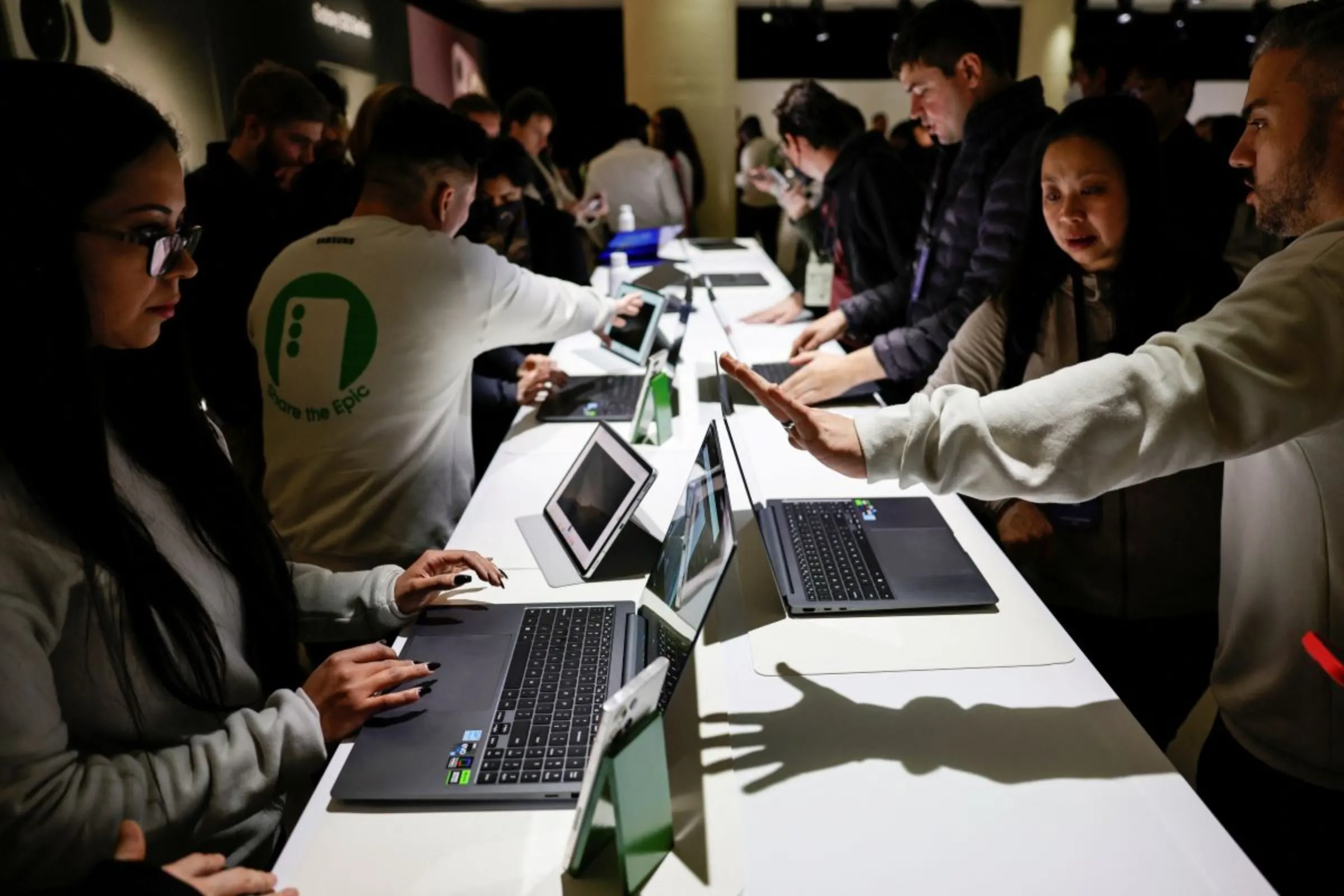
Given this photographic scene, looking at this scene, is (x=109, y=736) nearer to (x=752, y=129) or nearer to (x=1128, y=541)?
(x=1128, y=541)

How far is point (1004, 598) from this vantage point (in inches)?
52.8

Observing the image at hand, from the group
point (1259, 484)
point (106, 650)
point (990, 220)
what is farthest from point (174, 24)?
point (1259, 484)

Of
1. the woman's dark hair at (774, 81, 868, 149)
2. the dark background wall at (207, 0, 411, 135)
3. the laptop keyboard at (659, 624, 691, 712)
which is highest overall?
the dark background wall at (207, 0, 411, 135)

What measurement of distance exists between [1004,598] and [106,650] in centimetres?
118

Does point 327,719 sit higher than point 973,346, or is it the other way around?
point 973,346

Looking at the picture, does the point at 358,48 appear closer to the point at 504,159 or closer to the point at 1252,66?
the point at 504,159

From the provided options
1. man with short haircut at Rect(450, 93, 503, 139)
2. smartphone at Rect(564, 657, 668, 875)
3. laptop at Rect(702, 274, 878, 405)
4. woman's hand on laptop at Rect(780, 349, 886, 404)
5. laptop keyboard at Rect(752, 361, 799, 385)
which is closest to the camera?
smartphone at Rect(564, 657, 668, 875)

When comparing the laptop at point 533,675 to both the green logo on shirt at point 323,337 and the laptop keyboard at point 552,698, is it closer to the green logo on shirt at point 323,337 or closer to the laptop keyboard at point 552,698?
the laptop keyboard at point 552,698

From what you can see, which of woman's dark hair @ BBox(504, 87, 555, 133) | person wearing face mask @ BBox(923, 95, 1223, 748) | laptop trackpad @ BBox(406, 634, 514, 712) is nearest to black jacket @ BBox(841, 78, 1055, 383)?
person wearing face mask @ BBox(923, 95, 1223, 748)

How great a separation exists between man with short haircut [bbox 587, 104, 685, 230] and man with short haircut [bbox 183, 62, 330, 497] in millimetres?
2543

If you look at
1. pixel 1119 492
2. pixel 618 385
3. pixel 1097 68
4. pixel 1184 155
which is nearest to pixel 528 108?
pixel 618 385

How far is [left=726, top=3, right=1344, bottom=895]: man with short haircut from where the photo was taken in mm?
888

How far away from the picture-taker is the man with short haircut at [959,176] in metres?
2.10

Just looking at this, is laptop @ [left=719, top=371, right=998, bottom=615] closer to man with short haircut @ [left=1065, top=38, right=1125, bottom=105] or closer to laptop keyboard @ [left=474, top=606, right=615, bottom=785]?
laptop keyboard @ [left=474, top=606, right=615, bottom=785]
